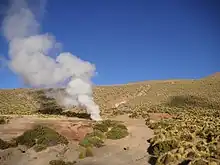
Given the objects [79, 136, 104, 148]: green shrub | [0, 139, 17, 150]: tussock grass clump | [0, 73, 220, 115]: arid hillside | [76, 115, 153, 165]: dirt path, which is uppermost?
[0, 73, 220, 115]: arid hillside

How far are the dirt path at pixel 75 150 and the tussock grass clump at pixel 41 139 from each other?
59cm

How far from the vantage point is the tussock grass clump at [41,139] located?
26.8 metres

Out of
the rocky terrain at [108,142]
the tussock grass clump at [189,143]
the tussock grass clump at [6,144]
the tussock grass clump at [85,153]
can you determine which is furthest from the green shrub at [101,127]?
the tussock grass clump at [6,144]

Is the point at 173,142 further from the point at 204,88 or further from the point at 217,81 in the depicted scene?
the point at 217,81

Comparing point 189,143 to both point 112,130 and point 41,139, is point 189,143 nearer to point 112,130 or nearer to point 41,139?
point 112,130

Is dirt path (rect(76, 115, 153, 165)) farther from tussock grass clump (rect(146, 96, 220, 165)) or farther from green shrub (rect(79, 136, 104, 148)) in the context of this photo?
tussock grass clump (rect(146, 96, 220, 165))

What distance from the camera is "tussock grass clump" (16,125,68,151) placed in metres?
26.8

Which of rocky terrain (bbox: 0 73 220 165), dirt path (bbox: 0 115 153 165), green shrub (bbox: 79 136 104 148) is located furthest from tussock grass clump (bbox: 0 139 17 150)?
green shrub (bbox: 79 136 104 148)

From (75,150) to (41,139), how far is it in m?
3.28

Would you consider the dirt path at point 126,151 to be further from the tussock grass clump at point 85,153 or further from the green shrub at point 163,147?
the green shrub at point 163,147

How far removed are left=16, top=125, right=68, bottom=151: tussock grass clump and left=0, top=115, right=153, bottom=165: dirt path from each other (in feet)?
1.93

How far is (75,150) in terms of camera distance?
84.2ft

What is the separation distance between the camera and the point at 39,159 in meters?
24.0

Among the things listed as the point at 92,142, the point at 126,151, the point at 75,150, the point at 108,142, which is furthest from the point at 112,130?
the point at 75,150
